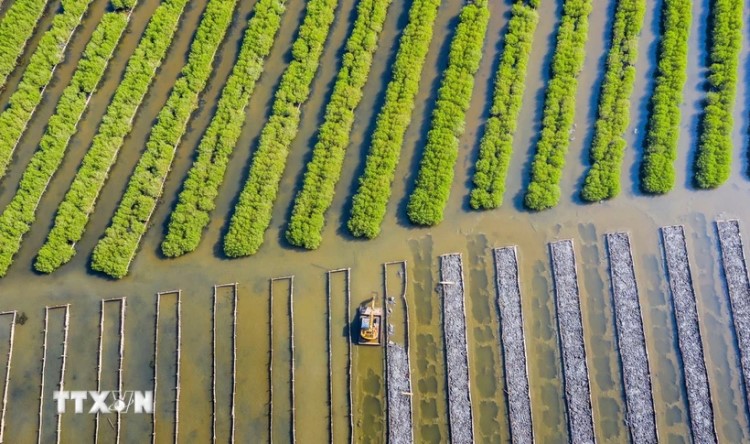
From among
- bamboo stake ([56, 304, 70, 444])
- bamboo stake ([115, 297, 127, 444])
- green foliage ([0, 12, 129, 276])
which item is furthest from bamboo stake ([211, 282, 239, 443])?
green foliage ([0, 12, 129, 276])

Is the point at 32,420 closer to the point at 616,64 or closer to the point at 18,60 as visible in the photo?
the point at 18,60

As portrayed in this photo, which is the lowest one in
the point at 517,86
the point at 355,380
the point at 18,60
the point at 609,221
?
the point at 355,380

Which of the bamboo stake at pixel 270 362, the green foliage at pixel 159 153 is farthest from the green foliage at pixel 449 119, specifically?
the green foliage at pixel 159 153

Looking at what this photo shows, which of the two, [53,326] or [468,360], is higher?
[53,326]

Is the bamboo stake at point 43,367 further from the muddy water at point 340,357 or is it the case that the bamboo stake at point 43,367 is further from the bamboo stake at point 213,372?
the muddy water at point 340,357

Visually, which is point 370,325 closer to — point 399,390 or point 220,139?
point 399,390

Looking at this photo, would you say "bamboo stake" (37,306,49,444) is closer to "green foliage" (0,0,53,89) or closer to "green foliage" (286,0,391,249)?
"green foliage" (286,0,391,249)

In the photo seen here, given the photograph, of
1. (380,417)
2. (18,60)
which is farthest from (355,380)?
(18,60)
